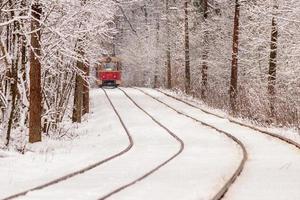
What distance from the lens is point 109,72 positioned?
192 feet

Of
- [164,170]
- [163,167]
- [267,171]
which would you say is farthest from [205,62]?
[267,171]

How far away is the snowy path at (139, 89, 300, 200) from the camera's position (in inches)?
334

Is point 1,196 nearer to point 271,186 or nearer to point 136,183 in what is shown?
point 136,183

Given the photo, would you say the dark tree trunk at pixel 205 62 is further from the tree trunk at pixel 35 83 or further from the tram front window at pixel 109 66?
the tram front window at pixel 109 66

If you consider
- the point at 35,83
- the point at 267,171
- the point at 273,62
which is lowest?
the point at 267,171

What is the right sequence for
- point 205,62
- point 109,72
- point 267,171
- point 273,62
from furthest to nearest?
point 109,72 → point 205,62 → point 273,62 → point 267,171

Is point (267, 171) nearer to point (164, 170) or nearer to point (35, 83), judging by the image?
point (164, 170)

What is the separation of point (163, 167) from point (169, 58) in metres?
40.1

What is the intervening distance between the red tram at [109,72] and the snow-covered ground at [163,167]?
38.2 meters

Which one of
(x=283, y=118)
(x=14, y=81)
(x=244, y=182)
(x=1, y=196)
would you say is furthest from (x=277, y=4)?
(x=1, y=196)

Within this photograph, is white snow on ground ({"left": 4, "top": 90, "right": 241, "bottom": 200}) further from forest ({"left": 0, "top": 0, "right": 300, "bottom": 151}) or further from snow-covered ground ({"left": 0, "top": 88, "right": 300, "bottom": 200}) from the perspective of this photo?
forest ({"left": 0, "top": 0, "right": 300, "bottom": 151})

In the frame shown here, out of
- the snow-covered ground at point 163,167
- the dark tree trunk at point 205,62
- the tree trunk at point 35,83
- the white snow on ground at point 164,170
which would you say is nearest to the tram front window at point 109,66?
the dark tree trunk at point 205,62

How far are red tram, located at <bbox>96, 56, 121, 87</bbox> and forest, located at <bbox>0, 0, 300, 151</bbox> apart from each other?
4874mm

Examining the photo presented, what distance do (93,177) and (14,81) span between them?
5.52 metres
